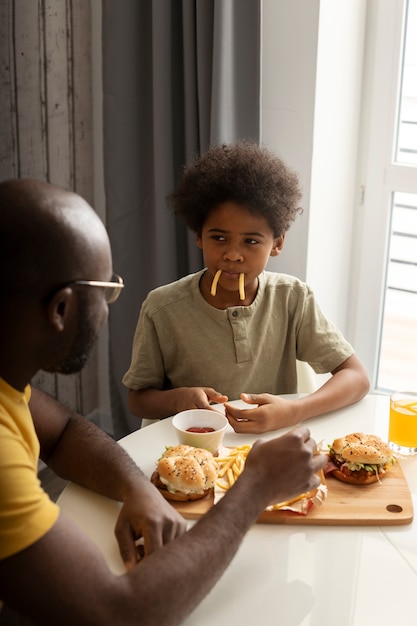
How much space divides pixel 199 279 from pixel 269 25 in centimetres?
86

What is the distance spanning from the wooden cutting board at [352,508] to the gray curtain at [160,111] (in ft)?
4.06

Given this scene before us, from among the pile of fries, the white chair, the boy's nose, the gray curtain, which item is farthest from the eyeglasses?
the gray curtain

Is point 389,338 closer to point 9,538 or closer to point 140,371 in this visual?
point 140,371

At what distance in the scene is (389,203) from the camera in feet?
8.89

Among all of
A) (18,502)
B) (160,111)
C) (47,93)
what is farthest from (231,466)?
(47,93)

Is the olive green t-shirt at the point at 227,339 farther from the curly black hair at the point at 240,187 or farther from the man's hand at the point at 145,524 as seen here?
the man's hand at the point at 145,524

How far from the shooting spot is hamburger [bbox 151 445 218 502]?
1.41 meters

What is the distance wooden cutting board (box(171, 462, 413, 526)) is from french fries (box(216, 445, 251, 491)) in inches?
1.4

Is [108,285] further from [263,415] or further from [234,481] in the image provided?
[263,415]

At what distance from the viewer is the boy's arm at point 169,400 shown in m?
1.73

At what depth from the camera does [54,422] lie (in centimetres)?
153

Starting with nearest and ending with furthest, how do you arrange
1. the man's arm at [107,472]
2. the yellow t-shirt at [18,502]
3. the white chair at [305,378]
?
1. the yellow t-shirt at [18,502]
2. the man's arm at [107,472]
3. the white chair at [305,378]

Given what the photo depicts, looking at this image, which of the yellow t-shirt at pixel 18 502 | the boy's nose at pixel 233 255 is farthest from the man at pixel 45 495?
the boy's nose at pixel 233 255

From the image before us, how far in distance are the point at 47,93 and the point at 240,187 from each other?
112cm
